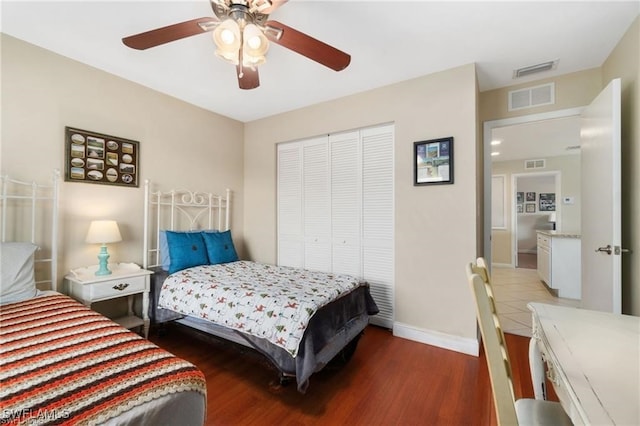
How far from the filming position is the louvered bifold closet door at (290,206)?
3.66 metres

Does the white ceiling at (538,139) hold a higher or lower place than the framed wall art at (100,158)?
higher

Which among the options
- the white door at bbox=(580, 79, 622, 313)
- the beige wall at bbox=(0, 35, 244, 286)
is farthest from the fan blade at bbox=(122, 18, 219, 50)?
the white door at bbox=(580, 79, 622, 313)

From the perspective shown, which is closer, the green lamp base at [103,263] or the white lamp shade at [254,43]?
the white lamp shade at [254,43]

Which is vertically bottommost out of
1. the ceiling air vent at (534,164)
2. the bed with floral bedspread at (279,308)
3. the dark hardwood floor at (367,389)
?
the dark hardwood floor at (367,389)

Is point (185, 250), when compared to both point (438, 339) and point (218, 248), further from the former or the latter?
point (438, 339)

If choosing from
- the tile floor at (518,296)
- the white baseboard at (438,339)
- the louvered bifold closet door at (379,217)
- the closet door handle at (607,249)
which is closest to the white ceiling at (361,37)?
Result: the louvered bifold closet door at (379,217)

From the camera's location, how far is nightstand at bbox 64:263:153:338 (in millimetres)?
2248

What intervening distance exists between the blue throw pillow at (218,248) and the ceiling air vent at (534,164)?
6702 mm

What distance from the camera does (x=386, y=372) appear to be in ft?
7.19

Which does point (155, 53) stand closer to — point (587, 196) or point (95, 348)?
point (95, 348)

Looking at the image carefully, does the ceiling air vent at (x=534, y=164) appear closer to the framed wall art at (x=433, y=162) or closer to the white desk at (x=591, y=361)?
the framed wall art at (x=433, y=162)

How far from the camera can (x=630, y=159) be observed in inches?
81.8

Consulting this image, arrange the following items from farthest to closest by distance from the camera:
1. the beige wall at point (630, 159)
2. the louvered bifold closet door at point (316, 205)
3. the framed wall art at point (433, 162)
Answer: the louvered bifold closet door at point (316, 205)
the framed wall art at point (433, 162)
the beige wall at point (630, 159)

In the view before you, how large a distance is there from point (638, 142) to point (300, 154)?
307 centimetres
